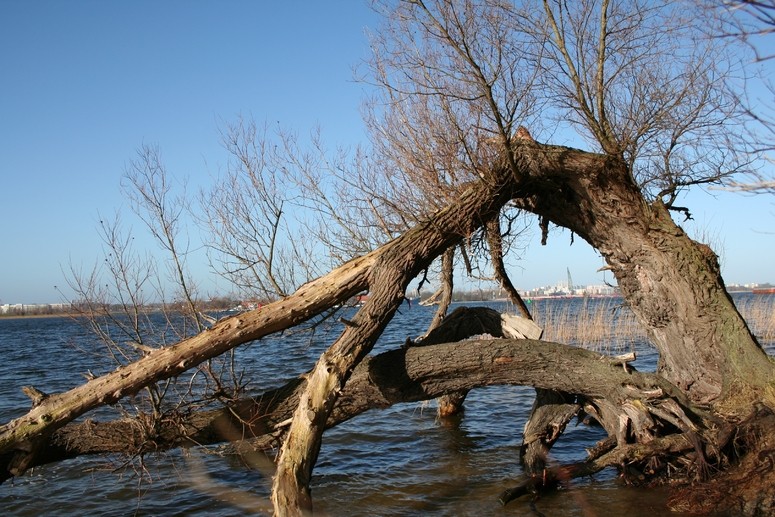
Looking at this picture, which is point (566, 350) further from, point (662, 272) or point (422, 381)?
point (422, 381)

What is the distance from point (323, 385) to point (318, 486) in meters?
2.47

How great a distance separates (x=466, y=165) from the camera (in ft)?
24.9

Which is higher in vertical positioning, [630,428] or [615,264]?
[615,264]

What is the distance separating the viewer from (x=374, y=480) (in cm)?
812

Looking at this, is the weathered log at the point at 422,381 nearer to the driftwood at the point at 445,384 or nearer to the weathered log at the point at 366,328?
the driftwood at the point at 445,384

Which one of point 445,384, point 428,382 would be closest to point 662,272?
point 445,384

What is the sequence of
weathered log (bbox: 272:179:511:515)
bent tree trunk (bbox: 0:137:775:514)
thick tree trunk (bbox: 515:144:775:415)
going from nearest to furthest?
weathered log (bbox: 272:179:511:515) < bent tree trunk (bbox: 0:137:775:514) < thick tree trunk (bbox: 515:144:775:415)

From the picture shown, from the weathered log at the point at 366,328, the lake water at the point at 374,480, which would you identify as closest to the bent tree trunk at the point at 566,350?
the weathered log at the point at 366,328

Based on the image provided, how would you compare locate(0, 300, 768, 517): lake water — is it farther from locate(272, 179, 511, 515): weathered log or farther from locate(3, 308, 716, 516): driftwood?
locate(272, 179, 511, 515): weathered log

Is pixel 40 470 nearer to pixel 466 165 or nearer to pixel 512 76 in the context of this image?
pixel 466 165

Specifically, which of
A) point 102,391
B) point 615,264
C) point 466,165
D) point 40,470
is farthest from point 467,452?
point 40,470

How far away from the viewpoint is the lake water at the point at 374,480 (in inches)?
273

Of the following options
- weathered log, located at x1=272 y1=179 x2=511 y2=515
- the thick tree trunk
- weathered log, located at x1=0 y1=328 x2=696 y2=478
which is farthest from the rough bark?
the thick tree trunk

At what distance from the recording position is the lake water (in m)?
6.93
